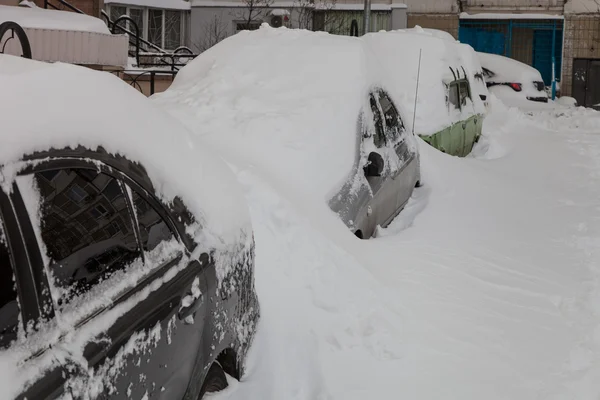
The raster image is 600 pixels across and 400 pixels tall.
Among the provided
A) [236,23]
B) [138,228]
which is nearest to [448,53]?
[138,228]

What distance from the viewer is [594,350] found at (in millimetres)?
5254

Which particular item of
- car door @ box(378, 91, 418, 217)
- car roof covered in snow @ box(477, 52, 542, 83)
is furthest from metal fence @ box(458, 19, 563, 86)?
car door @ box(378, 91, 418, 217)

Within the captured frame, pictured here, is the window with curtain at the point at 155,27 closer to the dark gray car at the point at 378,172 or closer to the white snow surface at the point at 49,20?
the white snow surface at the point at 49,20

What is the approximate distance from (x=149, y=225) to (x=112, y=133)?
0.43 m

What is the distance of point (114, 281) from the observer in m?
2.71

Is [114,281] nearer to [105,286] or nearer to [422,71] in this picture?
[105,286]

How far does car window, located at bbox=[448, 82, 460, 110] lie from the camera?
1184cm

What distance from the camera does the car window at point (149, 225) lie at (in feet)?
9.88

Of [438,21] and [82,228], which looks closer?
[82,228]

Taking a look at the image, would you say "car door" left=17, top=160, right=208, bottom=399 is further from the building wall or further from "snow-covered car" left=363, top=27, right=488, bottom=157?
the building wall

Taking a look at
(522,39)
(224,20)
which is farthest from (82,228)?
(522,39)

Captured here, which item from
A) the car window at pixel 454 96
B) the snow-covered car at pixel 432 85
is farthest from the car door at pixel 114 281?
the car window at pixel 454 96

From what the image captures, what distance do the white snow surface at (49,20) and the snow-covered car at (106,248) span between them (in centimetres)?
741

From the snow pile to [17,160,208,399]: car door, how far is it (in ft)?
25.4
